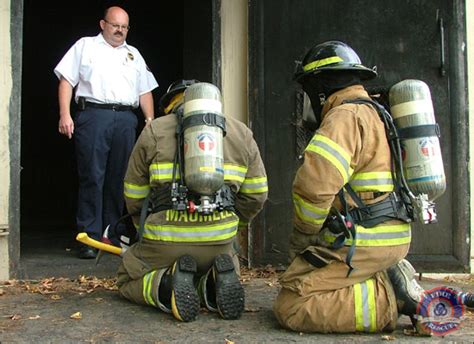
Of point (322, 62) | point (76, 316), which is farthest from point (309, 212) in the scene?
point (76, 316)

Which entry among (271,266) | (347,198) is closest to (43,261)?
(271,266)

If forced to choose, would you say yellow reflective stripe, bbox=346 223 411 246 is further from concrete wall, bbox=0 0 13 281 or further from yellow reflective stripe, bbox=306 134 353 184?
concrete wall, bbox=0 0 13 281

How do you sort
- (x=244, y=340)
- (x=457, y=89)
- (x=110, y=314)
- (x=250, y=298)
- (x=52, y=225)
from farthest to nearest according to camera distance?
(x=52, y=225) < (x=457, y=89) < (x=250, y=298) < (x=110, y=314) < (x=244, y=340)

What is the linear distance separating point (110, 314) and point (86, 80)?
2.43 meters

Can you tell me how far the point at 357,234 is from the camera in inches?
132

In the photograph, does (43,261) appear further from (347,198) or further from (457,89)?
(457,89)

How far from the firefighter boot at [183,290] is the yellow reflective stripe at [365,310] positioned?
3.09 feet

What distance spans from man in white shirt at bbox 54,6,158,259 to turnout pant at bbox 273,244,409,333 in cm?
258

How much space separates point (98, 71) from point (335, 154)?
2.97 meters

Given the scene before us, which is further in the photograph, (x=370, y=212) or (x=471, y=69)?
(x=471, y=69)

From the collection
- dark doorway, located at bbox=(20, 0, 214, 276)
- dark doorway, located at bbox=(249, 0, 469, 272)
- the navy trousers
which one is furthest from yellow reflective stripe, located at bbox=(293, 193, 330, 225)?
dark doorway, located at bbox=(20, 0, 214, 276)

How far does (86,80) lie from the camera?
5.48 m

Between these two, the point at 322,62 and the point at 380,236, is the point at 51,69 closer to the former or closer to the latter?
the point at 322,62

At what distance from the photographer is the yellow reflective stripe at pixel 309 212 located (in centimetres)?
329
